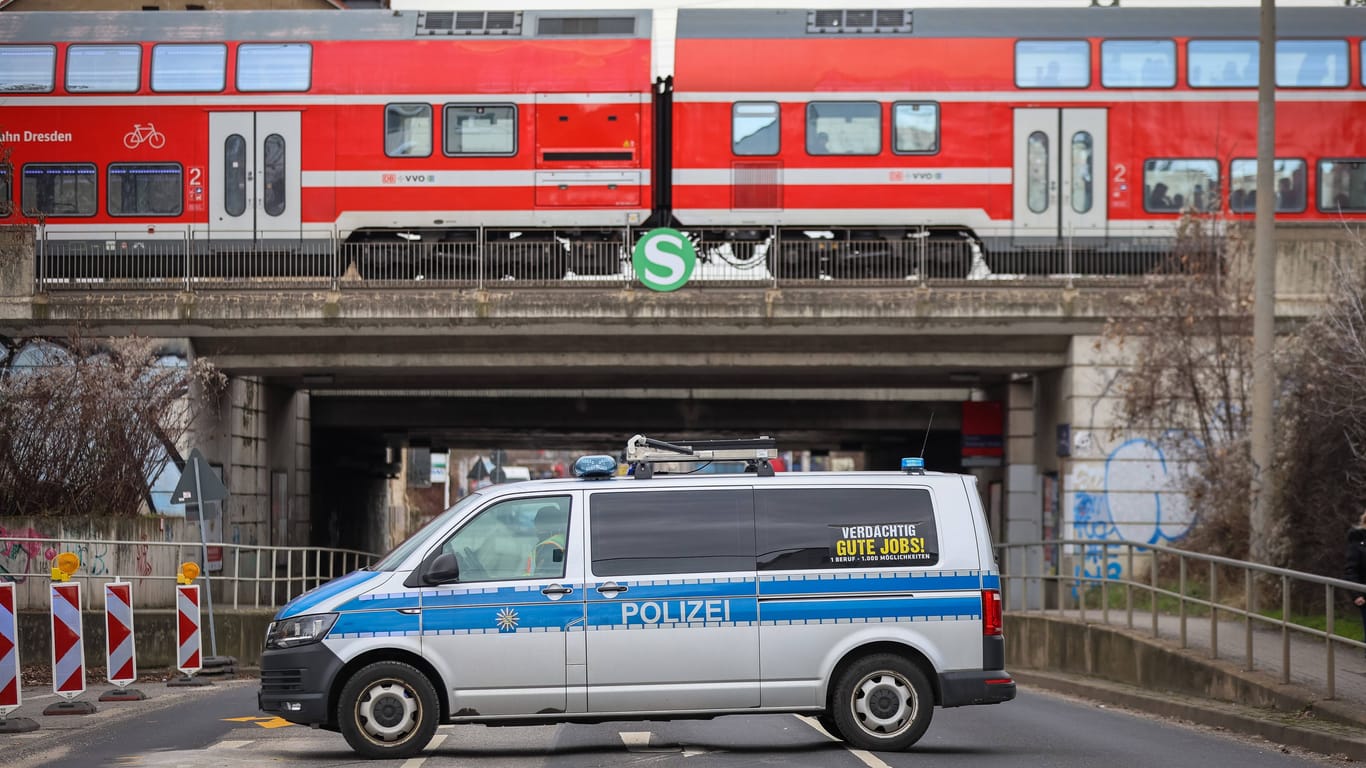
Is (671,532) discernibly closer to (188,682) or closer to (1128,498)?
(188,682)

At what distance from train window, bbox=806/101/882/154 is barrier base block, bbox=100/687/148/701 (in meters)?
16.1

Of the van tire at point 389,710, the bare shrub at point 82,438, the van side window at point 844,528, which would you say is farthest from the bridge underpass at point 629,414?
the van tire at point 389,710

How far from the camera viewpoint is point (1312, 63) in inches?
1148

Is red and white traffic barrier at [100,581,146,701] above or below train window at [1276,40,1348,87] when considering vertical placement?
below

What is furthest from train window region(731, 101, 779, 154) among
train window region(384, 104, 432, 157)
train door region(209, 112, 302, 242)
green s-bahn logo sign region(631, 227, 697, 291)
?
train door region(209, 112, 302, 242)

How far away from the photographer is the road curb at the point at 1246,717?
1160 centimetres

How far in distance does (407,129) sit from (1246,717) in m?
19.8

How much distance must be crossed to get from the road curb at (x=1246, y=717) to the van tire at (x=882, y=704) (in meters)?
2.84

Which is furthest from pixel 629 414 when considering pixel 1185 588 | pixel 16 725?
pixel 16 725

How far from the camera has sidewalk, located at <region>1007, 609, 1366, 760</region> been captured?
1227 centimetres

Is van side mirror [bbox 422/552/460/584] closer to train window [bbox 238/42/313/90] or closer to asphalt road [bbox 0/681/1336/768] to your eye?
asphalt road [bbox 0/681/1336/768]

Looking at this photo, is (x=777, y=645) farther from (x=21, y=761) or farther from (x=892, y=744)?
(x=21, y=761)

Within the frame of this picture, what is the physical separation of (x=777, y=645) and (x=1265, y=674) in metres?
5.52

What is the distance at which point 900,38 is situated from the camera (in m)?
29.5
